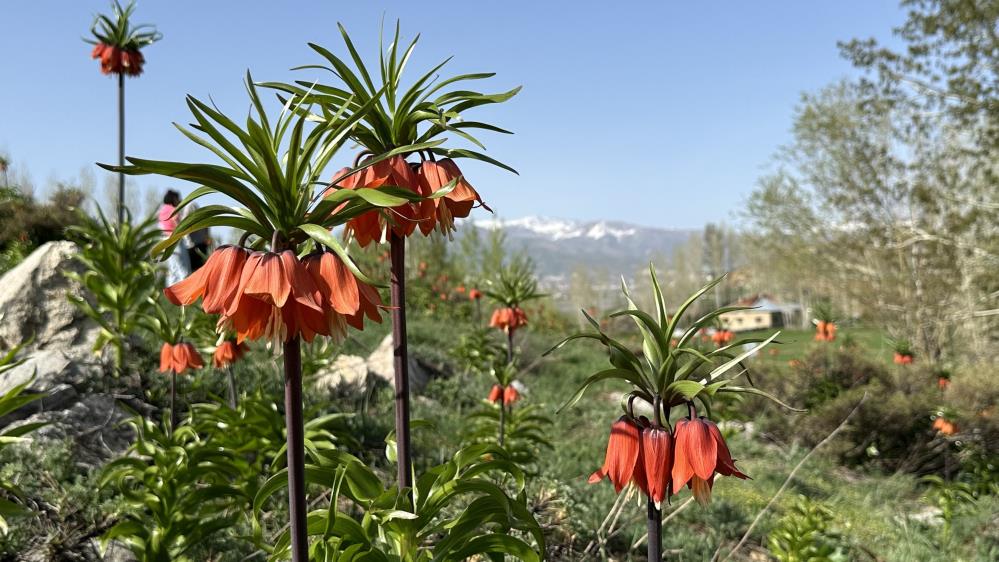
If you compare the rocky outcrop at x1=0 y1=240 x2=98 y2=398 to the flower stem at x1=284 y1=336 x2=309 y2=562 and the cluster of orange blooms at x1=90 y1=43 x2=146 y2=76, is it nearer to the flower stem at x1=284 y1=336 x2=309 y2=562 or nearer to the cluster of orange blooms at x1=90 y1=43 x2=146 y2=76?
the cluster of orange blooms at x1=90 y1=43 x2=146 y2=76

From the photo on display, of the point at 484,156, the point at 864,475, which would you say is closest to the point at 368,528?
the point at 484,156

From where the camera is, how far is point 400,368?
1.62 metres

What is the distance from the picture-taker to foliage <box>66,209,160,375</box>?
4418 millimetres

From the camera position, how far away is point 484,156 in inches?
61.8

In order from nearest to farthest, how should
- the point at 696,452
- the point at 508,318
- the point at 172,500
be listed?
the point at 696,452 < the point at 172,500 < the point at 508,318

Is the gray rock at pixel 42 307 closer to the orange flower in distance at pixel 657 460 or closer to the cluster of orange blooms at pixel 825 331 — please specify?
the orange flower in distance at pixel 657 460

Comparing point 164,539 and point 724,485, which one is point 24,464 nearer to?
point 164,539

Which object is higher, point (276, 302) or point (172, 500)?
point (276, 302)

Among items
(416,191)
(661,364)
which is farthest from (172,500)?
(661,364)

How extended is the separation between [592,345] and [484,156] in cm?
1036

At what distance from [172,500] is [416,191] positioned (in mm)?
1784

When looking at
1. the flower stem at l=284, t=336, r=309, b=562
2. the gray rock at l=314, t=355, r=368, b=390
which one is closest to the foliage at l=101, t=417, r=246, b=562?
the flower stem at l=284, t=336, r=309, b=562

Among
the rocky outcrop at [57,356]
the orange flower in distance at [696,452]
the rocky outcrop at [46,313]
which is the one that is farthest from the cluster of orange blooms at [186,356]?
the orange flower in distance at [696,452]

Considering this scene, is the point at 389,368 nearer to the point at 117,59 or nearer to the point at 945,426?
the point at 117,59
